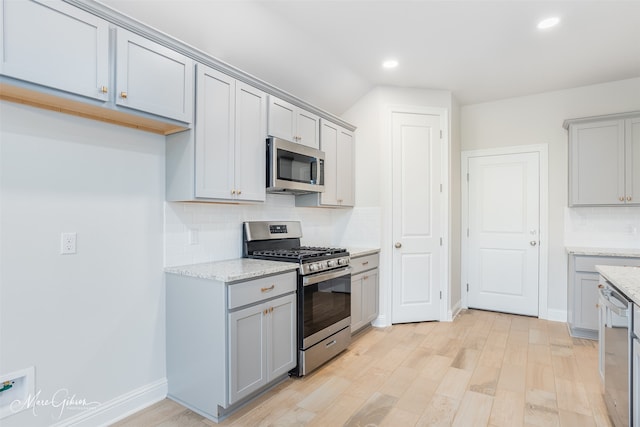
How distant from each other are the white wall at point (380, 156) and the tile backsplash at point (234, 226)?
0.26ft

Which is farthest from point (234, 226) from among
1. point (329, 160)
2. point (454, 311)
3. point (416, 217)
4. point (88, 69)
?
point (454, 311)

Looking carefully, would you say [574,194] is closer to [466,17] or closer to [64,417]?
[466,17]

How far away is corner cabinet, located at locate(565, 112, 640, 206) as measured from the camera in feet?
11.4

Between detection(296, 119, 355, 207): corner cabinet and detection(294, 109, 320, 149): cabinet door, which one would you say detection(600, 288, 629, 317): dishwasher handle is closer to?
detection(296, 119, 355, 207): corner cabinet

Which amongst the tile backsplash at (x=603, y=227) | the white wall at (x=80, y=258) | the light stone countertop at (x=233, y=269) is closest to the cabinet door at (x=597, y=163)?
the tile backsplash at (x=603, y=227)

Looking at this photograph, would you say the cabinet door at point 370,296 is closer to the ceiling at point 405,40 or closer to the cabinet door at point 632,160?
the ceiling at point 405,40

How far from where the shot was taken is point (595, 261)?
341 cm

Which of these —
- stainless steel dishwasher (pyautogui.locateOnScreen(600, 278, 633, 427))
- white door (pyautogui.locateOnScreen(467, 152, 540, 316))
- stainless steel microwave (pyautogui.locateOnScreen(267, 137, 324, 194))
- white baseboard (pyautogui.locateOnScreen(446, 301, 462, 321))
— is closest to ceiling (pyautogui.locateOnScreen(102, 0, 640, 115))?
stainless steel microwave (pyautogui.locateOnScreen(267, 137, 324, 194))

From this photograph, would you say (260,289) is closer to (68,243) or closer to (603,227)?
(68,243)

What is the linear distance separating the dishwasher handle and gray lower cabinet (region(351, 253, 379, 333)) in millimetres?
1882

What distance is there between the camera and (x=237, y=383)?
2074mm

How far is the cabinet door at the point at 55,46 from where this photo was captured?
1.43 meters

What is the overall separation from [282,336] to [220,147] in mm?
1421

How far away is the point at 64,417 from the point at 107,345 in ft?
1.29
